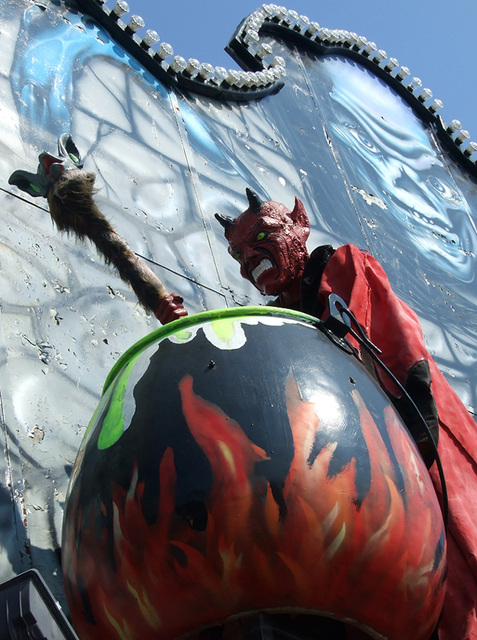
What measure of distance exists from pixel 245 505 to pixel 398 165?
265 inches

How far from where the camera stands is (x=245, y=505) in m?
1.88

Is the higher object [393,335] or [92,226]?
[393,335]

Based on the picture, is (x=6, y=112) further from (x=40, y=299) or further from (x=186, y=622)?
(x=186, y=622)

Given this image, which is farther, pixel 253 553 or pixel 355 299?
pixel 355 299

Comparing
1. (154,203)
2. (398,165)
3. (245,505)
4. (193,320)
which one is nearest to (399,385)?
(193,320)

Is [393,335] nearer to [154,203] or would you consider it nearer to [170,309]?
[170,309]

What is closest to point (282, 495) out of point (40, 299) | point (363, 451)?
point (363, 451)

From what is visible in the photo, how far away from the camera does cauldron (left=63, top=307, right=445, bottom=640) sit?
1.86 metres

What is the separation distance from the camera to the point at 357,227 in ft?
22.2

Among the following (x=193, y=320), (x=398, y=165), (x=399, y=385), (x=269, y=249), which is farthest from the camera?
(x=398, y=165)

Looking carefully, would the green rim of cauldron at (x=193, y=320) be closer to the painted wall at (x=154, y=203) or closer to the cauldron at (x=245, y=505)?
the cauldron at (x=245, y=505)

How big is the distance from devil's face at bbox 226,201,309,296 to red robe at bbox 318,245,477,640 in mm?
545

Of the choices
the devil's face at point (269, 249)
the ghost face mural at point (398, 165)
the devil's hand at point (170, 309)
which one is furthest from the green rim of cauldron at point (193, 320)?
the ghost face mural at point (398, 165)

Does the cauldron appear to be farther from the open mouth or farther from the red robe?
the open mouth
